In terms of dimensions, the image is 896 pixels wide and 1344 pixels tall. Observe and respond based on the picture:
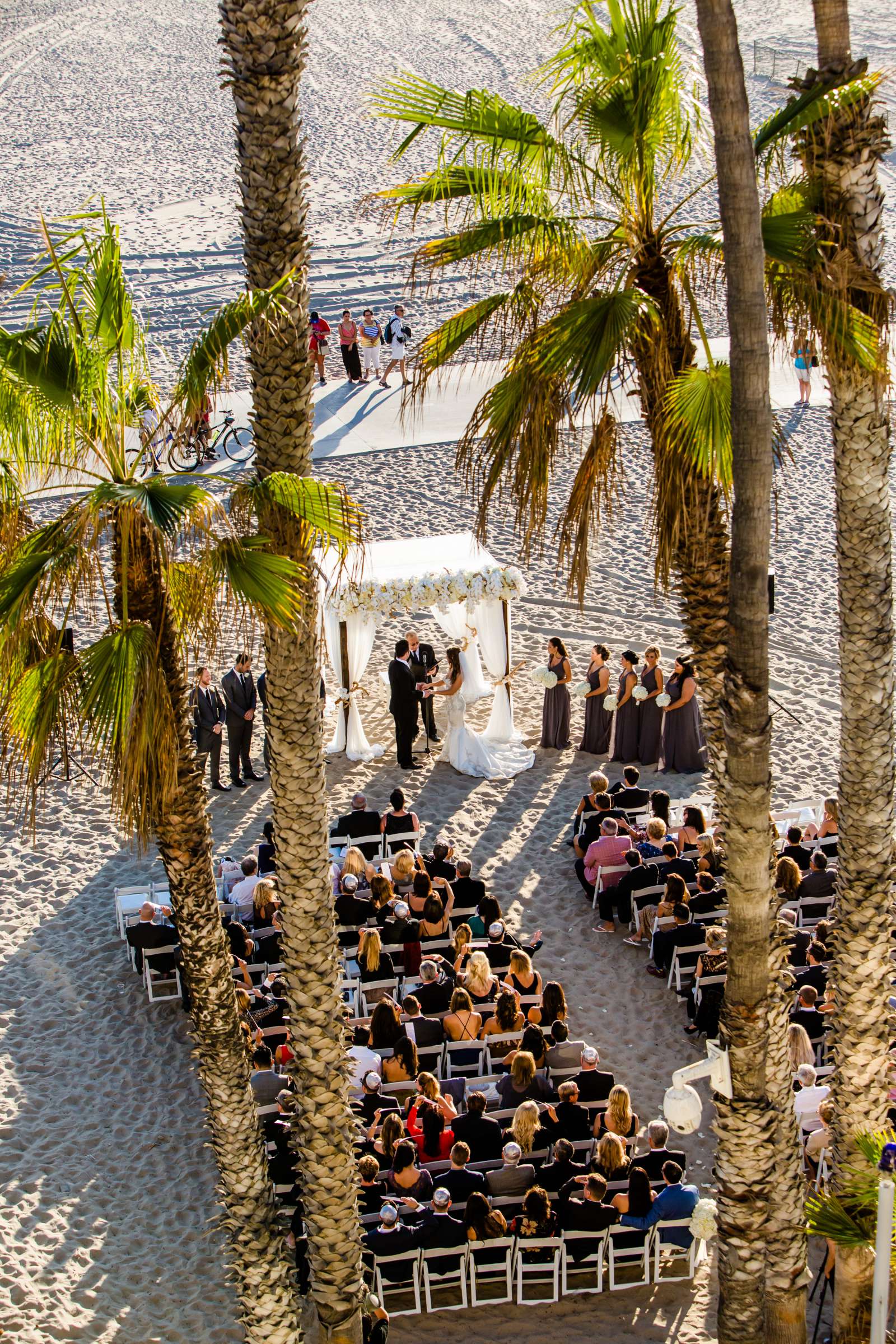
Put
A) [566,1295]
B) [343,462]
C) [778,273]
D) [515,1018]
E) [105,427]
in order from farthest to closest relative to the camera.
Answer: [343,462], [515,1018], [566,1295], [778,273], [105,427]

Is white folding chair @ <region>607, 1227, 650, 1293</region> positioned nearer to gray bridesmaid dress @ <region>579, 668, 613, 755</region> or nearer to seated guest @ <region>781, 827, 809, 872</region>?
seated guest @ <region>781, 827, 809, 872</region>

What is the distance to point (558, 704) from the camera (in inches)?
659

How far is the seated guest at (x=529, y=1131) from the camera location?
1048 cm

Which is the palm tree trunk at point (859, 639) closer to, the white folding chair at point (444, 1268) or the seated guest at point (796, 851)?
the white folding chair at point (444, 1268)

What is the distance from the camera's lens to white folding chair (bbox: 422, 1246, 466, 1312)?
988 centimetres

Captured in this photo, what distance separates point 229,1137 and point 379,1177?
225 cm

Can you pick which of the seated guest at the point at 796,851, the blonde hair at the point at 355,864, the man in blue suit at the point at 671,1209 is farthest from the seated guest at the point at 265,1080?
the seated guest at the point at 796,851

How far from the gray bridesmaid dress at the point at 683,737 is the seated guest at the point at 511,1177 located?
6.66 meters

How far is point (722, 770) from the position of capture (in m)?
8.77

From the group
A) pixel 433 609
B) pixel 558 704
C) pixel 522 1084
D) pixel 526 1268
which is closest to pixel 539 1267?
pixel 526 1268

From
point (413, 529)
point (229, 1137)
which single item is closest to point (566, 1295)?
point (229, 1137)

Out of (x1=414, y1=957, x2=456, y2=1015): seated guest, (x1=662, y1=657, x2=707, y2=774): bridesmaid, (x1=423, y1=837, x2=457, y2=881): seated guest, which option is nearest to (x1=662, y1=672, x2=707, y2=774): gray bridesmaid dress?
(x1=662, y1=657, x2=707, y2=774): bridesmaid

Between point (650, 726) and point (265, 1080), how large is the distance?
21.7 ft

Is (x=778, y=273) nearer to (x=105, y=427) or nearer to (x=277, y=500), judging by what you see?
(x=277, y=500)
